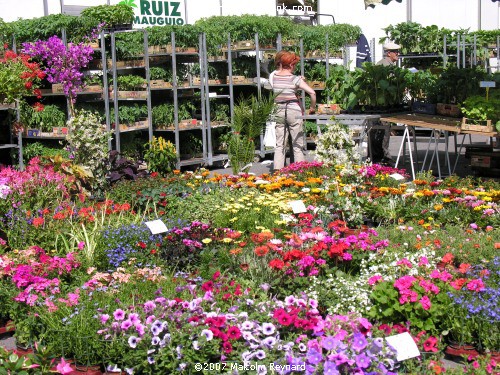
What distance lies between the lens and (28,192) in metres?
6.35

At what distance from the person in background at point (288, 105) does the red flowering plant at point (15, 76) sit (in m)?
3.15

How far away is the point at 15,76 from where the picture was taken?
9.30 m

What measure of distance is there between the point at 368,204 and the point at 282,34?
7.43 metres

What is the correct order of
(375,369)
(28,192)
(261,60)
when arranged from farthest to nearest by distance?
(261,60) → (28,192) → (375,369)

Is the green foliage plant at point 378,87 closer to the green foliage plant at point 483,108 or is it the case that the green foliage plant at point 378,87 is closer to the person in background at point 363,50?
the green foliage plant at point 483,108

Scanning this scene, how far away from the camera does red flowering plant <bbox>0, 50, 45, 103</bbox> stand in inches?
364

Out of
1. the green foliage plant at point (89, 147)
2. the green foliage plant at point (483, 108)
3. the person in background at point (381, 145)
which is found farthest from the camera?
the person in background at point (381, 145)

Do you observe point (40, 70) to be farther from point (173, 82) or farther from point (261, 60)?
point (261, 60)

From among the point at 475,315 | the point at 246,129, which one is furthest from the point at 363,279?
the point at 246,129

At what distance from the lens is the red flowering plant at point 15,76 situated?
924 centimetres

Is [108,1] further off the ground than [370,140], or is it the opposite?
[108,1]

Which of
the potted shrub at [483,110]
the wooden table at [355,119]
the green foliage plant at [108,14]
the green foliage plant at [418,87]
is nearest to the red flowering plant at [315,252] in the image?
the potted shrub at [483,110]

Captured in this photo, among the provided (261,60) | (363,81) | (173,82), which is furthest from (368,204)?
(261,60)

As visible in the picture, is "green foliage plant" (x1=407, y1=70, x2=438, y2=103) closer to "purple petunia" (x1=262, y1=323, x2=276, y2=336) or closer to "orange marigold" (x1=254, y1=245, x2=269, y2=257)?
"orange marigold" (x1=254, y1=245, x2=269, y2=257)
